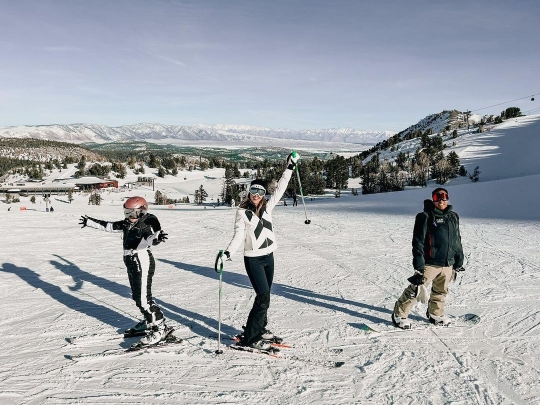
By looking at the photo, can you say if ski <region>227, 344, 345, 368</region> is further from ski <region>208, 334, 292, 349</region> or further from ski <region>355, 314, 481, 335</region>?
ski <region>355, 314, 481, 335</region>

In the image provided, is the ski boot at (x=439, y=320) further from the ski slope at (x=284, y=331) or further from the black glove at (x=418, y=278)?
the black glove at (x=418, y=278)

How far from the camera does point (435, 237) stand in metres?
5.70

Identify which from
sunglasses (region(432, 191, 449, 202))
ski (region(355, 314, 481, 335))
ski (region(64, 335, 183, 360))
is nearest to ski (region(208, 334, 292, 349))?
ski (region(64, 335, 183, 360))

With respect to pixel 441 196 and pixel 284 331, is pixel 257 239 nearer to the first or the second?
pixel 284 331

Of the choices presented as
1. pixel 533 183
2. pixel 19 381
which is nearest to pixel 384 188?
pixel 533 183

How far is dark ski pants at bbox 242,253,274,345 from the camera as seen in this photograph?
16.8 ft

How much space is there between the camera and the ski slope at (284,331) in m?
4.49

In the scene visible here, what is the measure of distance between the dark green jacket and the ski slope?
130cm

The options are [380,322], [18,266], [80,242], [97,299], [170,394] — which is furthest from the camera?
[80,242]

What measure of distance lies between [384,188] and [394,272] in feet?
198

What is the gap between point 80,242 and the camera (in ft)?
49.1

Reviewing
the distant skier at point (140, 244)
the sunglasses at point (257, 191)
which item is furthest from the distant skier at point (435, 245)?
the distant skier at point (140, 244)

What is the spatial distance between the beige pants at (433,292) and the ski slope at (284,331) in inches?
12.9

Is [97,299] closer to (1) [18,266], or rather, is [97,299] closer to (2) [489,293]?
(1) [18,266]
